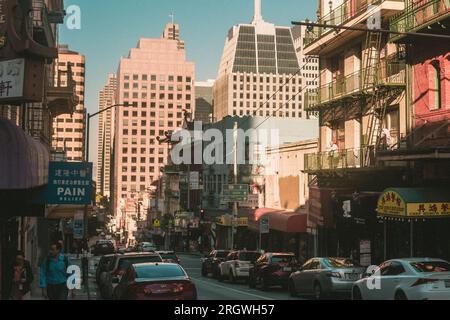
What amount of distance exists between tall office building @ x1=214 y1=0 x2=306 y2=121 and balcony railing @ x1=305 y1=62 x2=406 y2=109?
340ft

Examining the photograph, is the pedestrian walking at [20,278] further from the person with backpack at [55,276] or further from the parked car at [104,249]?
the parked car at [104,249]

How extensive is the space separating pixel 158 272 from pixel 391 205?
1263 cm

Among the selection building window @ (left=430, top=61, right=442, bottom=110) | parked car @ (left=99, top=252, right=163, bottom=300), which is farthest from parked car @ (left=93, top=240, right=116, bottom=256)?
building window @ (left=430, top=61, right=442, bottom=110)

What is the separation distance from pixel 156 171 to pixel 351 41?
126 m

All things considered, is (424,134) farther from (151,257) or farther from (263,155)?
(263,155)

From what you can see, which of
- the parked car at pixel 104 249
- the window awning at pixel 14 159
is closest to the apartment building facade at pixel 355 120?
the window awning at pixel 14 159

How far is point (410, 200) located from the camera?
978 inches

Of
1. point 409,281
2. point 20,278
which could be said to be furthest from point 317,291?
point 20,278

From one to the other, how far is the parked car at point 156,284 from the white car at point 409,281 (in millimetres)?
5334

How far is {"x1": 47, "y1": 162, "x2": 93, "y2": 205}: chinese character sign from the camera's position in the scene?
785 inches

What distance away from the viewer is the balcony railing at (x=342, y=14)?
33350 millimetres

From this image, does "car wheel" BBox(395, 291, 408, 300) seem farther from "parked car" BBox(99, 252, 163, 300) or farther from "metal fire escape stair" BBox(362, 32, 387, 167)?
"metal fire escape stair" BBox(362, 32, 387, 167)

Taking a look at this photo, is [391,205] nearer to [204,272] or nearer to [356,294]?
[356,294]
